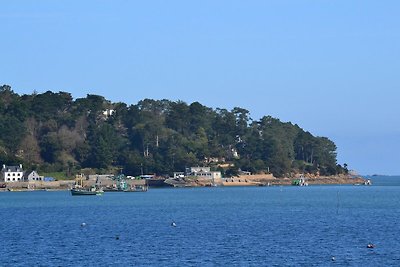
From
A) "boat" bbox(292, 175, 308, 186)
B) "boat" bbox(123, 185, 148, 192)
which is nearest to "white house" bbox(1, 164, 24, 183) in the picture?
"boat" bbox(123, 185, 148, 192)

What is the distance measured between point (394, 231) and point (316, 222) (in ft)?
33.7

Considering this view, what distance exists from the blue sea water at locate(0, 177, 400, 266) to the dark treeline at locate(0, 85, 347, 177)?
3138 inches

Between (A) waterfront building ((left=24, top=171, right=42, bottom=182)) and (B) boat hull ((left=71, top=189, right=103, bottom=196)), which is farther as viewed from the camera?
(A) waterfront building ((left=24, top=171, right=42, bottom=182))

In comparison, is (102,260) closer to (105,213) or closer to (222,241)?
(222,241)

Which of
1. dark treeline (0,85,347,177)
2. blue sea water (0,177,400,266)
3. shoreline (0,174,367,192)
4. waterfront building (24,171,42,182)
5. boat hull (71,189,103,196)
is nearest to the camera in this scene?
blue sea water (0,177,400,266)

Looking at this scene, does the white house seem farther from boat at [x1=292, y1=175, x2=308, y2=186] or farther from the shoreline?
boat at [x1=292, y1=175, x2=308, y2=186]

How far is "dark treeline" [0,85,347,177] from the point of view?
174375 millimetres

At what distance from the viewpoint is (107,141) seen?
17662 centimetres

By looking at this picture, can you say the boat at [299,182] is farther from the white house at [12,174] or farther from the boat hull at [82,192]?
the boat hull at [82,192]

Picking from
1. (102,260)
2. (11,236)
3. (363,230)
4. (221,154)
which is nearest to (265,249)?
(102,260)

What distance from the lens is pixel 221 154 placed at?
193500 millimetres

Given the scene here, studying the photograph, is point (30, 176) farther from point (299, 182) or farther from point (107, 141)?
point (299, 182)

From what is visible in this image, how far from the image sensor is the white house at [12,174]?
534 ft

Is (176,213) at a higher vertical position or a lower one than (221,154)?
lower
